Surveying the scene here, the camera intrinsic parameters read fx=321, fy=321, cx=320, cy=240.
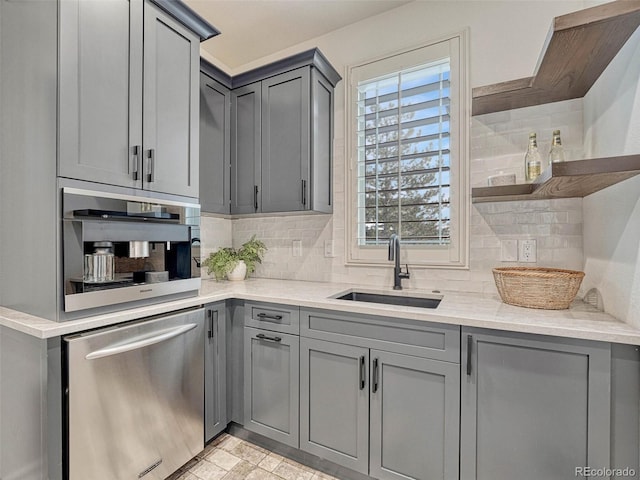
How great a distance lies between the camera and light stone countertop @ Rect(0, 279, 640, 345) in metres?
1.21

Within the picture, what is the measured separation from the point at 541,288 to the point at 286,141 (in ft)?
5.86

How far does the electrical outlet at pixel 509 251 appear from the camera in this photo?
1905 millimetres

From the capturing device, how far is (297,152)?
228 cm

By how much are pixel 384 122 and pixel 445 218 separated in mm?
828

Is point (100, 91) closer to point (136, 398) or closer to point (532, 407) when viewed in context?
point (136, 398)

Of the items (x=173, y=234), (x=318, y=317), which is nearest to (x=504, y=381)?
(x=318, y=317)

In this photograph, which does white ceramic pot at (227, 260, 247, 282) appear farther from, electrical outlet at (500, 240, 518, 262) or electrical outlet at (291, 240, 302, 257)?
electrical outlet at (500, 240, 518, 262)

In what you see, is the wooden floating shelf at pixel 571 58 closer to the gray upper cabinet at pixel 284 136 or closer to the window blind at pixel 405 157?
the window blind at pixel 405 157

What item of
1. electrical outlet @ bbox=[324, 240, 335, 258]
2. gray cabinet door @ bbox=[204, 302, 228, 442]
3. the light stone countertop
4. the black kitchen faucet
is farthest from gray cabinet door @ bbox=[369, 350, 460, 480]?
electrical outlet @ bbox=[324, 240, 335, 258]

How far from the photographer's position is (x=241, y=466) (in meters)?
1.81

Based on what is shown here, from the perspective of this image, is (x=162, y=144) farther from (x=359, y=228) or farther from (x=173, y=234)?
(x=359, y=228)

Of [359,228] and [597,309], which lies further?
[359,228]

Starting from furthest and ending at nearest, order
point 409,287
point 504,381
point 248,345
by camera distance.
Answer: point 409,287 → point 248,345 → point 504,381

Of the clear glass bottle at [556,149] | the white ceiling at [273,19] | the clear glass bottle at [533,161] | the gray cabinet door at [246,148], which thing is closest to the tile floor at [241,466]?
the gray cabinet door at [246,148]
